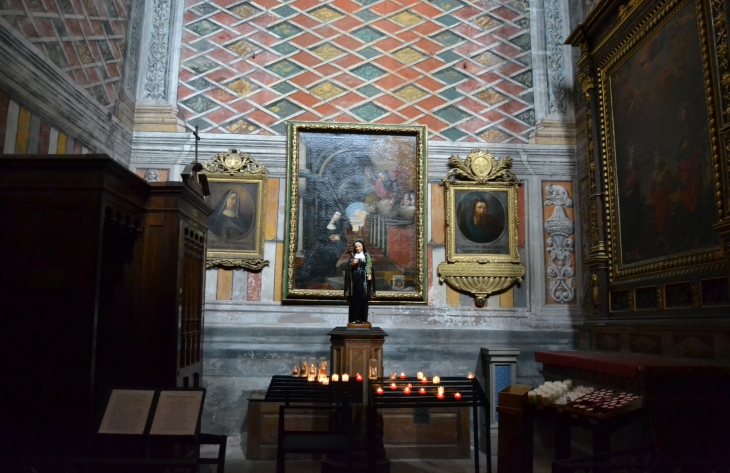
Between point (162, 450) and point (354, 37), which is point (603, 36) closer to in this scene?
point (354, 37)

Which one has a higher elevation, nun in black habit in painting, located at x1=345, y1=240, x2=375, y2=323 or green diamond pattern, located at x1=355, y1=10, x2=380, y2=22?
green diamond pattern, located at x1=355, y1=10, x2=380, y2=22

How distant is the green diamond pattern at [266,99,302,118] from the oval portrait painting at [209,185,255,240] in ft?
4.19

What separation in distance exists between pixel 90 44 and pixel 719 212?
7304 mm

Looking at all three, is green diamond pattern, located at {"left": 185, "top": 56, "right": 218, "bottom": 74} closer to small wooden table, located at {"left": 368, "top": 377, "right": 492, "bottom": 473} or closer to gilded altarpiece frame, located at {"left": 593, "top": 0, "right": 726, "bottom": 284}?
gilded altarpiece frame, located at {"left": 593, "top": 0, "right": 726, "bottom": 284}

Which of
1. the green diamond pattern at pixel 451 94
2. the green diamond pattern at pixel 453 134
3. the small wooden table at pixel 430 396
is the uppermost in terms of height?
the green diamond pattern at pixel 451 94

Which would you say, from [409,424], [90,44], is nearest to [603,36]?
[409,424]

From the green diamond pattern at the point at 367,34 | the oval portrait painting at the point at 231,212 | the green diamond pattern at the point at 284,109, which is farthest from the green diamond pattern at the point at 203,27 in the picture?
the oval portrait painting at the point at 231,212

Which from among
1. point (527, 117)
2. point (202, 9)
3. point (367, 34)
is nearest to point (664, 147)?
point (527, 117)

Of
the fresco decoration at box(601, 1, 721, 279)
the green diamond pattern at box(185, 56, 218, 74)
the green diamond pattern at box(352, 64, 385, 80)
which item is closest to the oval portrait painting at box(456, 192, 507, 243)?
the fresco decoration at box(601, 1, 721, 279)

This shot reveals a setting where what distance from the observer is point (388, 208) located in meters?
8.50

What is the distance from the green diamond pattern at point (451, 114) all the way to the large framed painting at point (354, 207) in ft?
1.46

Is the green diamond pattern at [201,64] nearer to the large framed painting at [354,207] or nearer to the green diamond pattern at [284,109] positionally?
the green diamond pattern at [284,109]

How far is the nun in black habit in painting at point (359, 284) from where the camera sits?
22.9 feet

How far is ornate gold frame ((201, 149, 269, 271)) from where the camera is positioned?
8.21 metres
